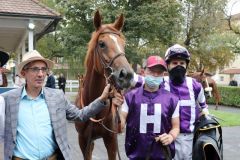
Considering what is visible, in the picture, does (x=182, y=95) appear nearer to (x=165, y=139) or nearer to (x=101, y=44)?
(x=165, y=139)

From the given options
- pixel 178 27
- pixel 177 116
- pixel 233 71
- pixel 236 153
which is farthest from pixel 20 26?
pixel 233 71

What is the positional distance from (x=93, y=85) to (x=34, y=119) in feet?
6.20

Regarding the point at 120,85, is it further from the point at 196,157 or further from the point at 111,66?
the point at 196,157

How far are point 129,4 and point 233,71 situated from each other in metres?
49.3

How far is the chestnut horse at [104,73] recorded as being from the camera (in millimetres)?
4047

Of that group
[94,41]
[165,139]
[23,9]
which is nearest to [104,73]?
[94,41]

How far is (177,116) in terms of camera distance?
3510 mm

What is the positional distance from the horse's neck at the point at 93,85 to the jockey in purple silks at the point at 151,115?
136cm

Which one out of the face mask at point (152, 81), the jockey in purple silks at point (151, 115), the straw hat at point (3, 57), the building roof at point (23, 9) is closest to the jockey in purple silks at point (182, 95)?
the jockey in purple silks at point (151, 115)

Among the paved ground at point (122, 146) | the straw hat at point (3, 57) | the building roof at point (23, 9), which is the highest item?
the building roof at point (23, 9)

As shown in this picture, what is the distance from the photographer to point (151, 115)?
3.43m

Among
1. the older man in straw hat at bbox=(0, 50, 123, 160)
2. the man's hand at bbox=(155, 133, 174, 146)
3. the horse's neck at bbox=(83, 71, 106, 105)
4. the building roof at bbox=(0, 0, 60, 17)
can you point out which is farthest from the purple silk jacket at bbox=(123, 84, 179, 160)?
the building roof at bbox=(0, 0, 60, 17)

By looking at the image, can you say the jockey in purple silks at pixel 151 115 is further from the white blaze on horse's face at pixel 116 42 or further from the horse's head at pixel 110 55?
the white blaze on horse's face at pixel 116 42

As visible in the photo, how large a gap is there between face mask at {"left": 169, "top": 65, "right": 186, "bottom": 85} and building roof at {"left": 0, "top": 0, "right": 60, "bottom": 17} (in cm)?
721
